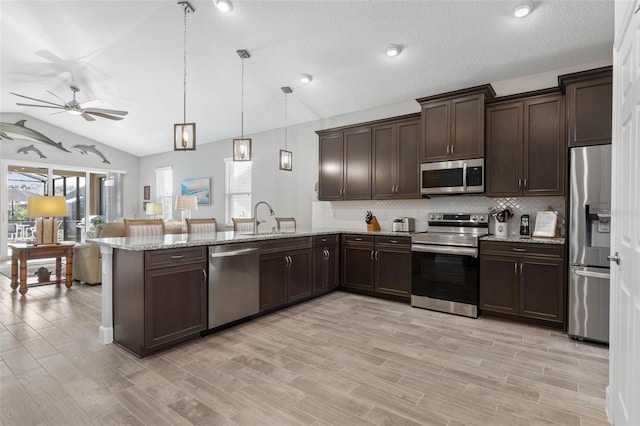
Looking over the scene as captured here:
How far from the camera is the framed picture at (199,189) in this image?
7.83 meters

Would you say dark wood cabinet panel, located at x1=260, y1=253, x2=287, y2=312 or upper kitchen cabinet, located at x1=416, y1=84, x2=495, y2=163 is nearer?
dark wood cabinet panel, located at x1=260, y1=253, x2=287, y2=312

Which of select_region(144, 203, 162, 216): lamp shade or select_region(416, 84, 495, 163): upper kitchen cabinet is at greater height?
select_region(416, 84, 495, 163): upper kitchen cabinet

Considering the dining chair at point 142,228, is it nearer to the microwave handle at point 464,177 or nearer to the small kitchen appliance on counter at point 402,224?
the small kitchen appliance on counter at point 402,224

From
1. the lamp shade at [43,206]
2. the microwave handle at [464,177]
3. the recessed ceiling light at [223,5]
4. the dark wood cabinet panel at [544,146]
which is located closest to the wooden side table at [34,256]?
the lamp shade at [43,206]

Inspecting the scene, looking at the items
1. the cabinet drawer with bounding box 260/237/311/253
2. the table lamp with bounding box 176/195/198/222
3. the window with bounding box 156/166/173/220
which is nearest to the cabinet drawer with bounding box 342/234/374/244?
the cabinet drawer with bounding box 260/237/311/253

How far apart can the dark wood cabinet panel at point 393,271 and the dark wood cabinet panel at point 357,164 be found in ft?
3.25

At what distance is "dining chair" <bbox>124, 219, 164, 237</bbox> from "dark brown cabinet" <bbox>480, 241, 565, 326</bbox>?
3.73 m

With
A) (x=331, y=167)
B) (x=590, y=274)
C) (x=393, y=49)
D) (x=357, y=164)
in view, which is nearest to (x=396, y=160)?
(x=357, y=164)

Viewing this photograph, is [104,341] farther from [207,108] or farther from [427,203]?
[207,108]

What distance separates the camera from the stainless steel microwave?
387cm

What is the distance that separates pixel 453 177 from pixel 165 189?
7923mm

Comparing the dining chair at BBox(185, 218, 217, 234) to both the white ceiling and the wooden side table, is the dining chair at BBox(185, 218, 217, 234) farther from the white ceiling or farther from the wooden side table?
the wooden side table

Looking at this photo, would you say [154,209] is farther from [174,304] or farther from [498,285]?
[498,285]

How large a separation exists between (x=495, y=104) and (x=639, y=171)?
113 inches
